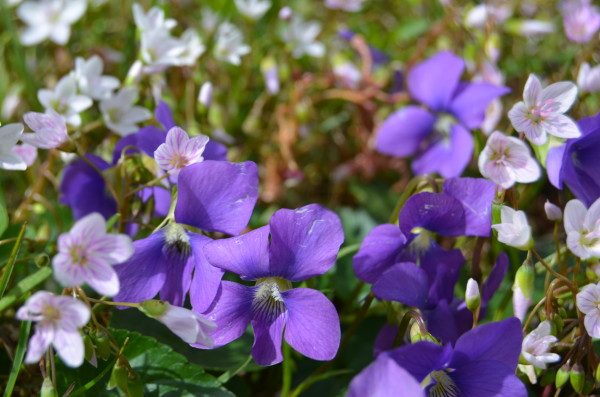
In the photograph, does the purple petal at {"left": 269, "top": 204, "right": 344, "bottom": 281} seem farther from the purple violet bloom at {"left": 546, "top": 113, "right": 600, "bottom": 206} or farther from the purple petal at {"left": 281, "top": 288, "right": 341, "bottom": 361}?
the purple violet bloom at {"left": 546, "top": 113, "right": 600, "bottom": 206}

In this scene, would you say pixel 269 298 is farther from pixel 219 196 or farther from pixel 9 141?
pixel 9 141

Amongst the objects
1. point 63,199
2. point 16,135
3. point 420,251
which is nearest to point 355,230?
point 420,251

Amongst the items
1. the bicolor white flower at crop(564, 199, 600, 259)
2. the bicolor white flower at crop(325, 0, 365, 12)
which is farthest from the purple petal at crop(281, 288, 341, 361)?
the bicolor white flower at crop(325, 0, 365, 12)

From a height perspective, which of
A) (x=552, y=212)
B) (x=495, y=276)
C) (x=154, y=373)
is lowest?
(x=154, y=373)

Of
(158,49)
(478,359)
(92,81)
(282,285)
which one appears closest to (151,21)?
(158,49)

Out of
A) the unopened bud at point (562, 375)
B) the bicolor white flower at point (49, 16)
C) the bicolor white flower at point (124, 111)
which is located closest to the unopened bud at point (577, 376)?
the unopened bud at point (562, 375)

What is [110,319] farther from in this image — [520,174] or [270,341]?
[520,174]

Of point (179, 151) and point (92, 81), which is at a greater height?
point (179, 151)
